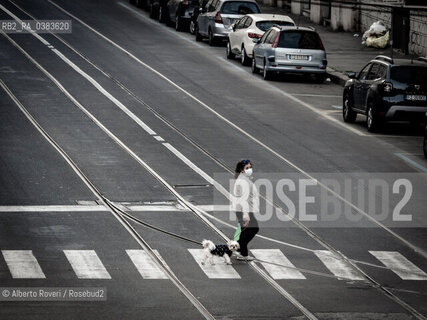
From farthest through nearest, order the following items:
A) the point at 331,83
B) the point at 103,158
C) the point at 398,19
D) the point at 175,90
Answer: the point at 398,19
the point at 331,83
the point at 175,90
the point at 103,158

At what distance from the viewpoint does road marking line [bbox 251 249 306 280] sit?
15.1 meters

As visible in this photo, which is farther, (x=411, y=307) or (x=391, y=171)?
(x=391, y=171)

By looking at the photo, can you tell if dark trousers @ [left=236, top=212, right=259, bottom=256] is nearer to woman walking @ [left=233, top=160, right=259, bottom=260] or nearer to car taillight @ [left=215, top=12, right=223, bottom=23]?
woman walking @ [left=233, top=160, right=259, bottom=260]

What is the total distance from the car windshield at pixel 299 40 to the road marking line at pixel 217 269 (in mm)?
20016

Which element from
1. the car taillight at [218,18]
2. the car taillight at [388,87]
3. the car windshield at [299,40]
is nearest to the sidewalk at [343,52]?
the car windshield at [299,40]

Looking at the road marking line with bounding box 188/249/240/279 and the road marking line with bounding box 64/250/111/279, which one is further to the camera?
the road marking line with bounding box 188/249/240/279

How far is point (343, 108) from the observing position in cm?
2931

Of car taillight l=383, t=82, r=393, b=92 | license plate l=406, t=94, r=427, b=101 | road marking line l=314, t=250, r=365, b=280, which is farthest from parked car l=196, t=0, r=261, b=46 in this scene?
road marking line l=314, t=250, r=365, b=280

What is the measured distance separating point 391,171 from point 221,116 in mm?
6937

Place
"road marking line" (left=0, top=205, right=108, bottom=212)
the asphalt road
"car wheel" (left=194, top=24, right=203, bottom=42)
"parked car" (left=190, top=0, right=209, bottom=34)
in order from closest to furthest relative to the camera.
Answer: the asphalt road < "road marking line" (left=0, top=205, right=108, bottom=212) < "car wheel" (left=194, top=24, right=203, bottom=42) < "parked car" (left=190, top=0, right=209, bottom=34)

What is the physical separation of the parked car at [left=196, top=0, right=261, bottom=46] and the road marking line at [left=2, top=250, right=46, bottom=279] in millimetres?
27850

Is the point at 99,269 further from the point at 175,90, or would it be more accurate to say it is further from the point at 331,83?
the point at 331,83

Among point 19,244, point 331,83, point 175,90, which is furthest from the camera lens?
point 331,83

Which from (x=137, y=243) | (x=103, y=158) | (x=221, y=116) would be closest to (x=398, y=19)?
(x=221, y=116)
